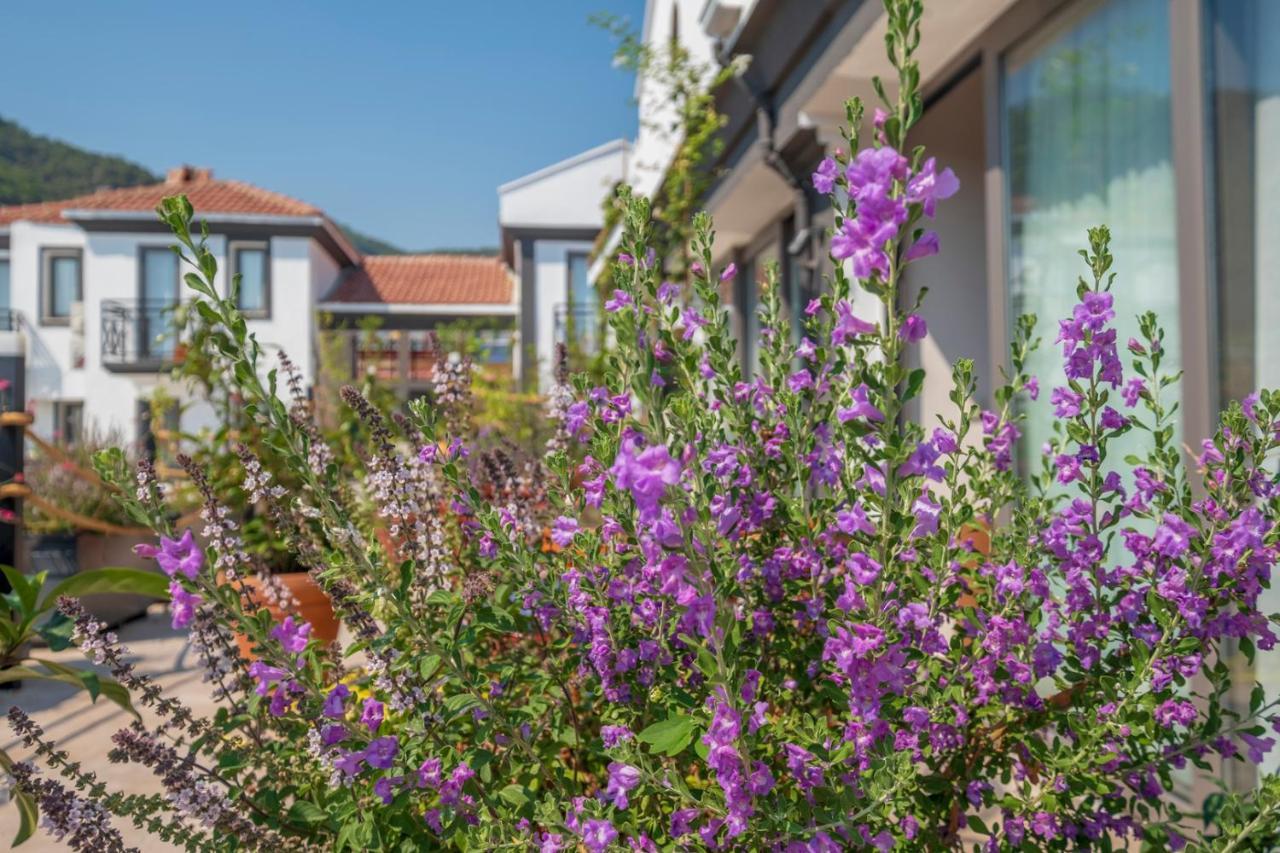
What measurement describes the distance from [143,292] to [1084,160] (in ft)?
83.4

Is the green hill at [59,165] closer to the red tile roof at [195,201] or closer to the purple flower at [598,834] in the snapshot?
the red tile roof at [195,201]

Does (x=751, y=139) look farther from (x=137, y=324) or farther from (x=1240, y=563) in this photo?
(x=137, y=324)

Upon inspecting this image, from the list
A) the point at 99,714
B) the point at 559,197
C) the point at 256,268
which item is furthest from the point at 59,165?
the point at 99,714

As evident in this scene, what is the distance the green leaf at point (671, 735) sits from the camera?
1.13 m

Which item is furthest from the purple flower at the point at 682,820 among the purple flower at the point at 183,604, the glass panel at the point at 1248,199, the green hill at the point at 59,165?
the green hill at the point at 59,165

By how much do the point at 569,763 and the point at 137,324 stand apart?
25.8m

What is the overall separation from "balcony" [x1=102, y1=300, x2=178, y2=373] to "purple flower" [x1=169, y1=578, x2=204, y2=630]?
2532cm

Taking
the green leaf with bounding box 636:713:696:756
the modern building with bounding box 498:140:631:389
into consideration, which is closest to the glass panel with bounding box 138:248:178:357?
the modern building with bounding box 498:140:631:389

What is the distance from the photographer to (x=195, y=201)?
76.9 feet

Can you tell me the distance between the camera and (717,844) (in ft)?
4.29

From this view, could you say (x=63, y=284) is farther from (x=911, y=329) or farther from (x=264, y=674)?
(x=911, y=329)

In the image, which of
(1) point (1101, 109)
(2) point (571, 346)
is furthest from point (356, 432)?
(2) point (571, 346)

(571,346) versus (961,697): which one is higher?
(571,346)

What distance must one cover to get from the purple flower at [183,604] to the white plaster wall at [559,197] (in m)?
22.7
